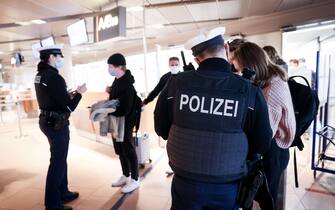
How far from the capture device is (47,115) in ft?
6.93

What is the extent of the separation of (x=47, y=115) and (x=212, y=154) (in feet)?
5.39

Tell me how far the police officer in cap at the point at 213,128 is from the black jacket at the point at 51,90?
1.32 metres

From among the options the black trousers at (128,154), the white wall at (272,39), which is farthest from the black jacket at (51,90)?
the white wall at (272,39)

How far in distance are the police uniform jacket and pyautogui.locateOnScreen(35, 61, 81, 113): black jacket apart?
135cm

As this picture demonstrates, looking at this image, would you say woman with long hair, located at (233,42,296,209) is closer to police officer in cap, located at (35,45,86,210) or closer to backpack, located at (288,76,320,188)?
backpack, located at (288,76,320,188)

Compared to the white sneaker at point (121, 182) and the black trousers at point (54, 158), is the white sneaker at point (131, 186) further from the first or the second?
the black trousers at point (54, 158)

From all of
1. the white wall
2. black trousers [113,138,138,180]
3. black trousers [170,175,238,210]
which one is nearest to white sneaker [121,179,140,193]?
black trousers [113,138,138,180]

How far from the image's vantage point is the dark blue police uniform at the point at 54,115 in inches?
81.5

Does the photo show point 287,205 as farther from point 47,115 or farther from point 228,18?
point 228,18

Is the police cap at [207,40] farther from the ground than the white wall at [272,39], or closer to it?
closer to it

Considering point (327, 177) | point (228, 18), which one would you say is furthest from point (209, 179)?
point (228, 18)

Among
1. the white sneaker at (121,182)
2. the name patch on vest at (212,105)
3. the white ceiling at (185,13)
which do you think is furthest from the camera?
the white ceiling at (185,13)

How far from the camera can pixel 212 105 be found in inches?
40.6

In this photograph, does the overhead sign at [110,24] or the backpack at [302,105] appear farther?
the overhead sign at [110,24]
